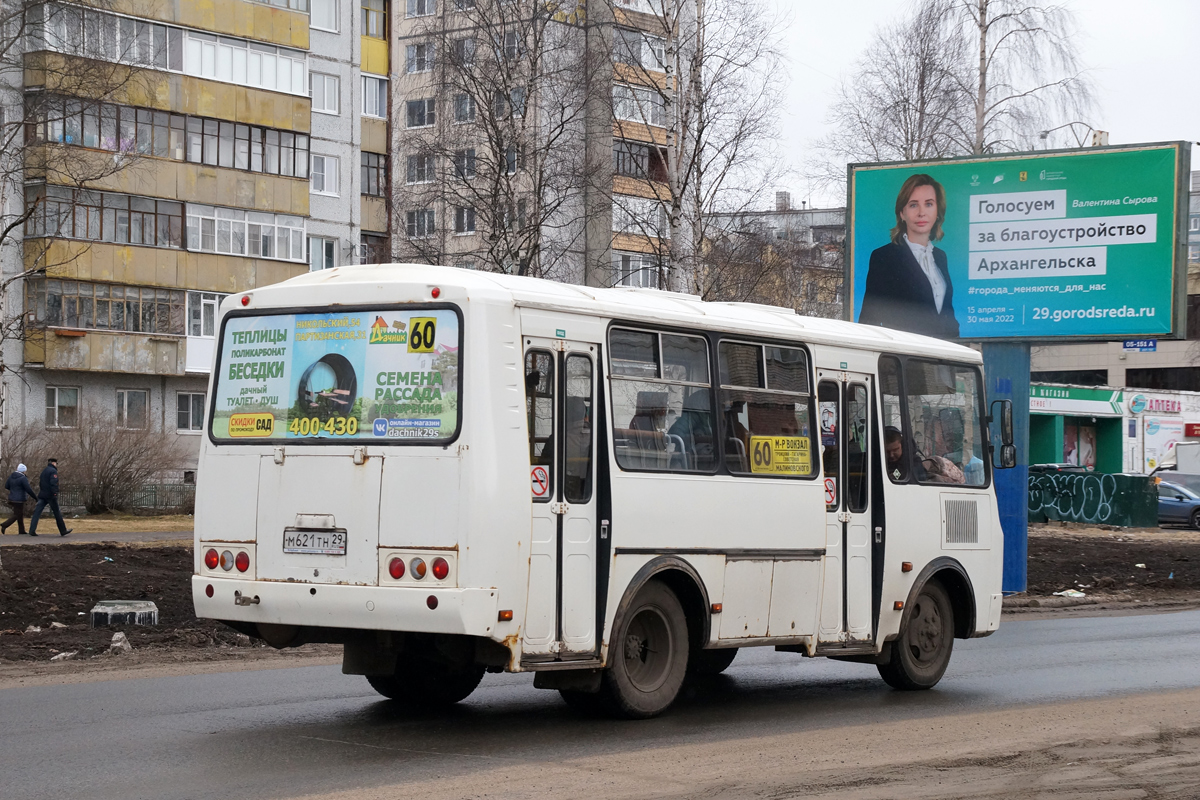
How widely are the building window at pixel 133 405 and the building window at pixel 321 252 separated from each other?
8.09 meters

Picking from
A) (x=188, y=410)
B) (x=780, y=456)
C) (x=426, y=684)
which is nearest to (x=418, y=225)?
(x=188, y=410)

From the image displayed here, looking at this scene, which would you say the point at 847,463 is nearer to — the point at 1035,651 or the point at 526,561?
the point at 526,561

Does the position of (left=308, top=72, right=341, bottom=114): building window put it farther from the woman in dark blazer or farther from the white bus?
the white bus

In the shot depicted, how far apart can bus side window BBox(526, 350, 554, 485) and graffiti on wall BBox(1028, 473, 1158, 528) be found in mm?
39914

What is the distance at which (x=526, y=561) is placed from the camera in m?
9.29

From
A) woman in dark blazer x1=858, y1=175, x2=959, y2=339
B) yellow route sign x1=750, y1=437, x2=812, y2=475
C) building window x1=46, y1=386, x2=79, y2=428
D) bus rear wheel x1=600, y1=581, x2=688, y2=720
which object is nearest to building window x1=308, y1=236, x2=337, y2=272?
building window x1=46, y1=386, x2=79, y2=428

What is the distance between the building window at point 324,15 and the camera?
5362cm

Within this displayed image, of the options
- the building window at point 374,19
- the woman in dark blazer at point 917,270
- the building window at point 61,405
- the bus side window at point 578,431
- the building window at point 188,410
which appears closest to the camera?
the bus side window at point 578,431

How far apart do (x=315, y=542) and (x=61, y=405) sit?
39117mm

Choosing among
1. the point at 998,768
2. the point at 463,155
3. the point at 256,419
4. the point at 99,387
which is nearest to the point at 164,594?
the point at 256,419

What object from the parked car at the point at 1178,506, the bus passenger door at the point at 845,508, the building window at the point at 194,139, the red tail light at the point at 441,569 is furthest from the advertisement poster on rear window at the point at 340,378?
the parked car at the point at 1178,506

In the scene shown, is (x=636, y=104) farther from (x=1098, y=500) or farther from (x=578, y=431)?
(x=578, y=431)

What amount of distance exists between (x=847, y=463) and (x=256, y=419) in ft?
15.4

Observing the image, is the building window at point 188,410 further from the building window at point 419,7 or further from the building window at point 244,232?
the building window at point 419,7
